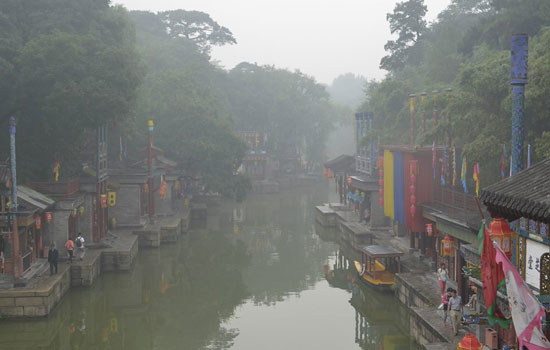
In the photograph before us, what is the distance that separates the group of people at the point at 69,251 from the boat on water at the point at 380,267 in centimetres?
1249

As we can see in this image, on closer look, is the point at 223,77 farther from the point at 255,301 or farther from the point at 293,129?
the point at 255,301

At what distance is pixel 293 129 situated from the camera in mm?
88062

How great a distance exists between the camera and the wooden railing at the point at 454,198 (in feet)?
82.9

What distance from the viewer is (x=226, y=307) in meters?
27.6

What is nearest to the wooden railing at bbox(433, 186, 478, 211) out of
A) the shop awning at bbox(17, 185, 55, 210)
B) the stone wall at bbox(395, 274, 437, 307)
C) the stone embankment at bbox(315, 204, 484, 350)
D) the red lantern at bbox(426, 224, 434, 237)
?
the red lantern at bbox(426, 224, 434, 237)

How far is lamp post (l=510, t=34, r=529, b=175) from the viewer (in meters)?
14.1

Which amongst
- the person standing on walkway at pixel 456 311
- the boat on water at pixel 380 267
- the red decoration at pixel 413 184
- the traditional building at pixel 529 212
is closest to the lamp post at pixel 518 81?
the traditional building at pixel 529 212

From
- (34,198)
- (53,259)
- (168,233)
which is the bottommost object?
(168,233)

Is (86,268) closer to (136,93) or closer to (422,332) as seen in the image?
(136,93)

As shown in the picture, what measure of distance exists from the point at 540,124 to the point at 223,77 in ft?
204

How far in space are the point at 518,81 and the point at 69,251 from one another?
20719 mm

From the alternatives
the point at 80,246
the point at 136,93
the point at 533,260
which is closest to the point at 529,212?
the point at 533,260

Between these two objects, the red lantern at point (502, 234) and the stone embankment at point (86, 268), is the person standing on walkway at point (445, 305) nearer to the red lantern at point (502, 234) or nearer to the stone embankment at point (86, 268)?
the red lantern at point (502, 234)

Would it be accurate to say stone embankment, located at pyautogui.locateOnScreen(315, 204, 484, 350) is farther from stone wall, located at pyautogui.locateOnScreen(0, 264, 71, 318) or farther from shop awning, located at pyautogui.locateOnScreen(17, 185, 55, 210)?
shop awning, located at pyautogui.locateOnScreen(17, 185, 55, 210)
